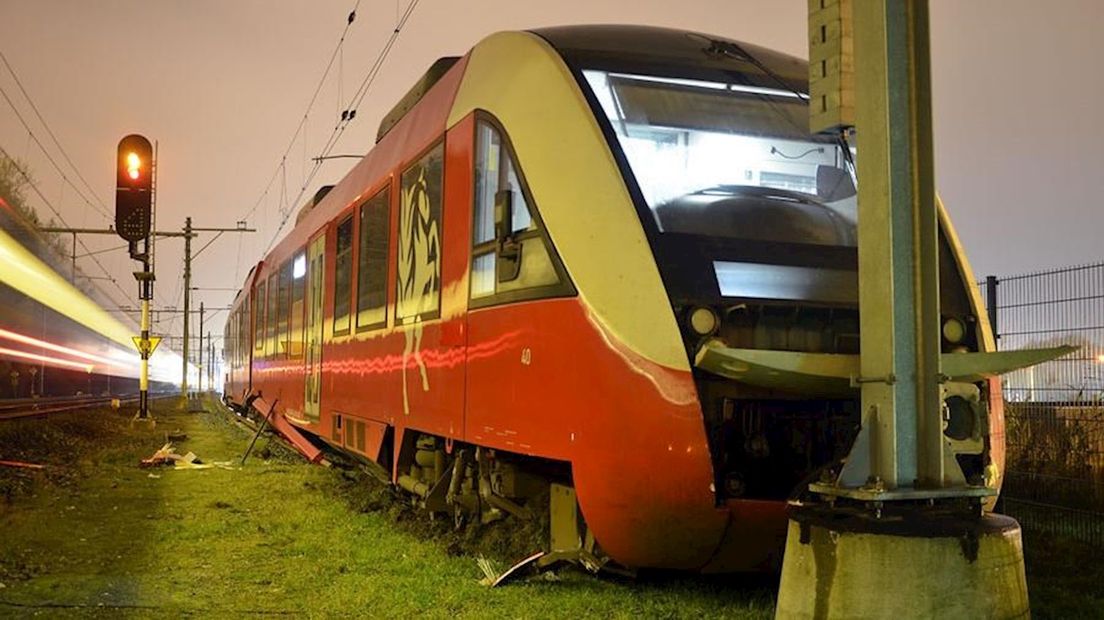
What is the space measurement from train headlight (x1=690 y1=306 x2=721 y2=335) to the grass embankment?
1.52m

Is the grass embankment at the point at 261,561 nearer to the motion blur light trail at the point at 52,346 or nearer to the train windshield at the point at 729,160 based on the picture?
the train windshield at the point at 729,160

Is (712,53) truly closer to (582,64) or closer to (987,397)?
(582,64)

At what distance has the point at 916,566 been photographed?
11.4ft

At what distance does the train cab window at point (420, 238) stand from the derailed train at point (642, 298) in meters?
0.03

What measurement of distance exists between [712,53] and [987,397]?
2.41 metres

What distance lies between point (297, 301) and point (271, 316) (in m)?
3.51

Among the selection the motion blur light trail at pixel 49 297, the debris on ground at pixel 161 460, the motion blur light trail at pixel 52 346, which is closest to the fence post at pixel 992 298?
the debris on ground at pixel 161 460

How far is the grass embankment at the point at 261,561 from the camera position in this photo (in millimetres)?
5375

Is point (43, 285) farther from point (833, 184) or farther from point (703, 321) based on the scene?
point (703, 321)

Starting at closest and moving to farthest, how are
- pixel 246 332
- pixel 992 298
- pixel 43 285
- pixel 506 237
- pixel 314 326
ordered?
1. pixel 506 237
2. pixel 992 298
3. pixel 314 326
4. pixel 43 285
5. pixel 246 332

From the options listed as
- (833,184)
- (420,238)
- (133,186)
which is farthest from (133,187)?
(833,184)

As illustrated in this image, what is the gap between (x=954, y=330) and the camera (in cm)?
498

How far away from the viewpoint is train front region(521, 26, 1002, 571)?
449 cm

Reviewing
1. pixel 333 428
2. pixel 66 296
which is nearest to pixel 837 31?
pixel 333 428
